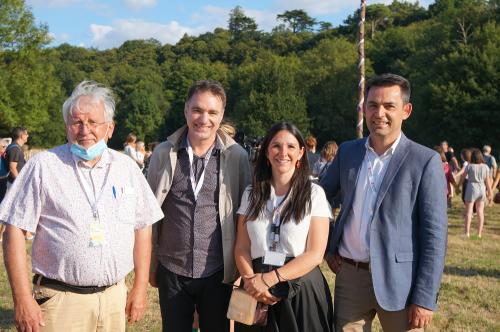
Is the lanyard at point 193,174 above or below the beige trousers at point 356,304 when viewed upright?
above

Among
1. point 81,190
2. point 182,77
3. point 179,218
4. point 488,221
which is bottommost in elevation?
point 488,221

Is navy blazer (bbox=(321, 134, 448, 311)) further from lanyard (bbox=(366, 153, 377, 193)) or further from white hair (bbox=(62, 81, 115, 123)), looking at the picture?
white hair (bbox=(62, 81, 115, 123))

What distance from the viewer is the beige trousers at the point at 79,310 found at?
2580mm

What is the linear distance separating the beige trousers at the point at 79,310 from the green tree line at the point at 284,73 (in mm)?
20579

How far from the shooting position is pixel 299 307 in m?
2.89

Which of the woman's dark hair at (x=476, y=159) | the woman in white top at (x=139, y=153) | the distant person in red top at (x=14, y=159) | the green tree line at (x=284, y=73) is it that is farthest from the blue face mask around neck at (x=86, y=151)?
the green tree line at (x=284, y=73)

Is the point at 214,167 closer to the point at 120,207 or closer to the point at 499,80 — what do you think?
the point at 120,207

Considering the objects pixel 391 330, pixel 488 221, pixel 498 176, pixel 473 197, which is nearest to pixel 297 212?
pixel 391 330

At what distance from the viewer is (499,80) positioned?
36.5 meters

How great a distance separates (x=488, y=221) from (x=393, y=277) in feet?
33.0

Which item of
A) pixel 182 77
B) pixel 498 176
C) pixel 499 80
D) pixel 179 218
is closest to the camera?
pixel 179 218

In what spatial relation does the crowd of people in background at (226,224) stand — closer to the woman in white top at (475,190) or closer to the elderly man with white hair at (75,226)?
the elderly man with white hair at (75,226)

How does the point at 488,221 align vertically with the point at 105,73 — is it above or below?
below

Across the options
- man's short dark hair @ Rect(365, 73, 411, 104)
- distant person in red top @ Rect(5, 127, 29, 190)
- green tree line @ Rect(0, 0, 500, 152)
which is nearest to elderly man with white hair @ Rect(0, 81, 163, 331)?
man's short dark hair @ Rect(365, 73, 411, 104)
